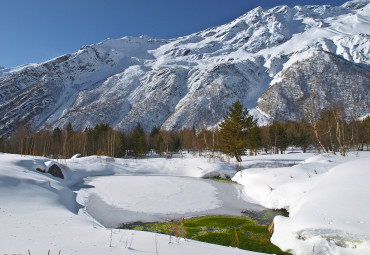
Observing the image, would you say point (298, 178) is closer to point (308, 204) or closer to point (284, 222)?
point (308, 204)

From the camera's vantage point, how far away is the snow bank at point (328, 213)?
6316 millimetres

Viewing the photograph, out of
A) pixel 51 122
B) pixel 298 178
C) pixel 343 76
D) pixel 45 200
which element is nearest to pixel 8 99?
pixel 51 122

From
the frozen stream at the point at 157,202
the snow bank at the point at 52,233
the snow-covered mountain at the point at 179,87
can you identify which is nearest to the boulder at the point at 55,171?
the frozen stream at the point at 157,202

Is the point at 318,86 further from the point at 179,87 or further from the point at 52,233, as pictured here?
the point at 52,233

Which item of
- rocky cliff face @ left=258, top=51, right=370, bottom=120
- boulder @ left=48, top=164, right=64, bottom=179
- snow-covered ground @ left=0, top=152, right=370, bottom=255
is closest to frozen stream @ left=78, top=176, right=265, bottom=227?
snow-covered ground @ left=0, top=152, right=370, bottom=255

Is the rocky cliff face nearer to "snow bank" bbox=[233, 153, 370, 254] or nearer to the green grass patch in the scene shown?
"snow bank" bbox=[233, 153, 370, 254]

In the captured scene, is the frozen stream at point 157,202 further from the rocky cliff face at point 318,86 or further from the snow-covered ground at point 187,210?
the rocky cliff face at point 318,86

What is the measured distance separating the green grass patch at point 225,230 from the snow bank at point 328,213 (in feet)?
1.96

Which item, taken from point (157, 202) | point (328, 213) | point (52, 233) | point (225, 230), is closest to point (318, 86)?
point (157, 202)

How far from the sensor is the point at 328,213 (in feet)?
24.7

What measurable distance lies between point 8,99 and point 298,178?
526 feet

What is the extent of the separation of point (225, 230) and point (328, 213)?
3841 millimetres

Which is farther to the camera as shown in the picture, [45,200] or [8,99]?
[8,99]

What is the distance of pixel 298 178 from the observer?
13.4 meters
